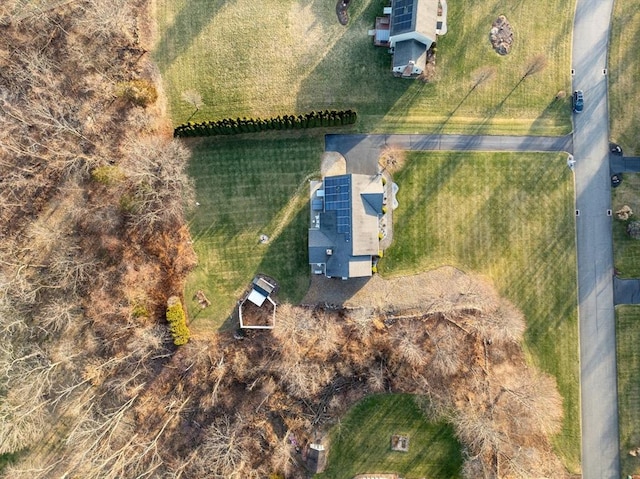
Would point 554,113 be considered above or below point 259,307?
above

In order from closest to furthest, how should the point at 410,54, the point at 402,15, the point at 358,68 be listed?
the point at 402,15
the point at 410,54
the point at 358,68

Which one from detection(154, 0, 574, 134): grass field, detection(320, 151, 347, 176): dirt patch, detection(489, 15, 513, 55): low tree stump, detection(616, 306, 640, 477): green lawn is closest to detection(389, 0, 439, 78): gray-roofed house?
detection(154, 0, 574, 134): grass field

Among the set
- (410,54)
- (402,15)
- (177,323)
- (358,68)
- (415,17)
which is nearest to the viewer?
(415,17)

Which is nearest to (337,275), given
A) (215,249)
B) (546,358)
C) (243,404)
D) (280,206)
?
(280,206)

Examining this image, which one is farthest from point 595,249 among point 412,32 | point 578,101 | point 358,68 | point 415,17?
point 358,68

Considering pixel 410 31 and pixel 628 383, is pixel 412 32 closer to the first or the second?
pixel 410 31

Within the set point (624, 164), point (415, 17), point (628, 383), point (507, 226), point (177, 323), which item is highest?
point (415, 17)

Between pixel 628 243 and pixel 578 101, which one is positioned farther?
Result: pixel 628 243
